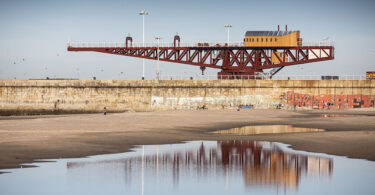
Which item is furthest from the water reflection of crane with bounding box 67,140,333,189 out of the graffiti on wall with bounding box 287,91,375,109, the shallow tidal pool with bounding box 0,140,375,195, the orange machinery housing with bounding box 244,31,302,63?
the orange machinery housing with bounding box 244,31,302,63

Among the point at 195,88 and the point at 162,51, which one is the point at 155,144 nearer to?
the point at 195,88

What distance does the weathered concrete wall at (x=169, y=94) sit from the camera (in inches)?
2800

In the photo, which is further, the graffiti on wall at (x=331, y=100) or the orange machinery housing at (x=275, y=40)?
the orange machinery housing at (x=275, y=40)

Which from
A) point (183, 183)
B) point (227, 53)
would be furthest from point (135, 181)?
point (227, 53)

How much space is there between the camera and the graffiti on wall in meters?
70.3

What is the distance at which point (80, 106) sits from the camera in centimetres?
7669

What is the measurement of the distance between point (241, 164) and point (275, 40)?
6584 cm

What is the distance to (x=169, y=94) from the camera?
245ft

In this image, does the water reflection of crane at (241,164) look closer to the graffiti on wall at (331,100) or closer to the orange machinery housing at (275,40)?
the graffiti on wall at (331,100)

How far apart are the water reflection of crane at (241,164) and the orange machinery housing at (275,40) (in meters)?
59.3

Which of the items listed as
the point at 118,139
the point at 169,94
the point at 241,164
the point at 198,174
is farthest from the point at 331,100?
the point at 198,174

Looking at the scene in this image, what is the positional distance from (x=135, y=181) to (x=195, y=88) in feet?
187

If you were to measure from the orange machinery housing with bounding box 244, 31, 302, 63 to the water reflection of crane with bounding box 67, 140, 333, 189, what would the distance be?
59299 millimetres

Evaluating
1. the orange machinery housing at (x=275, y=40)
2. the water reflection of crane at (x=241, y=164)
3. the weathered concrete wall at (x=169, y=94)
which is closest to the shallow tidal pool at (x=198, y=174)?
the water reflection of crane at (x=241, y=164)
